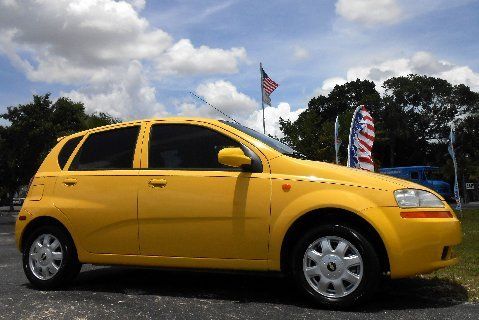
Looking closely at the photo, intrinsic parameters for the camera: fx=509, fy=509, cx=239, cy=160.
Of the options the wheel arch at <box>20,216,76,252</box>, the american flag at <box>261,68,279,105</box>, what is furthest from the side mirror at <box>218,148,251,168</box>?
the american flag at <box>261,68,279,105</box>

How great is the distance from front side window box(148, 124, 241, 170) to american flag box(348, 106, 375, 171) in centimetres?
661

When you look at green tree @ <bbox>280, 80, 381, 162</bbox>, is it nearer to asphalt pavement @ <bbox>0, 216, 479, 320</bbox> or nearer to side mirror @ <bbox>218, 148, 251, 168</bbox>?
asphalt pavement @ <bbox>0, 216, 479, 320</bbox>

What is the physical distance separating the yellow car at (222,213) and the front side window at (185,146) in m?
0.01

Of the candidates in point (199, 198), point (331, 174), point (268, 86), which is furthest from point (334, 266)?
point (268, 86)

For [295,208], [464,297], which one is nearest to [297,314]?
[295,208]

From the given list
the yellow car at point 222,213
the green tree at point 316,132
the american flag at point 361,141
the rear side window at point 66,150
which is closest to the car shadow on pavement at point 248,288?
the yellow car at point 222,213

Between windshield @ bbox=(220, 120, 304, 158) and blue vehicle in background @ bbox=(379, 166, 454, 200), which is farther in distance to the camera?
blue vehicle in background @ bbox=(379, 166, 454, 200)

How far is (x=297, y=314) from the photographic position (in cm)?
384

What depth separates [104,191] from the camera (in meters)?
4.85

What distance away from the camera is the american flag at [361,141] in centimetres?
1082

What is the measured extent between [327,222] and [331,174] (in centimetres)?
39

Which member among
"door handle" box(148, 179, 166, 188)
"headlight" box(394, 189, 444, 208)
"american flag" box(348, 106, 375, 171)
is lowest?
"headlight" box(394, 189, 444, 208)

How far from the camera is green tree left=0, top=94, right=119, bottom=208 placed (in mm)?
27750

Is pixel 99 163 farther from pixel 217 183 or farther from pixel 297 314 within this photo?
pixel 297 314
